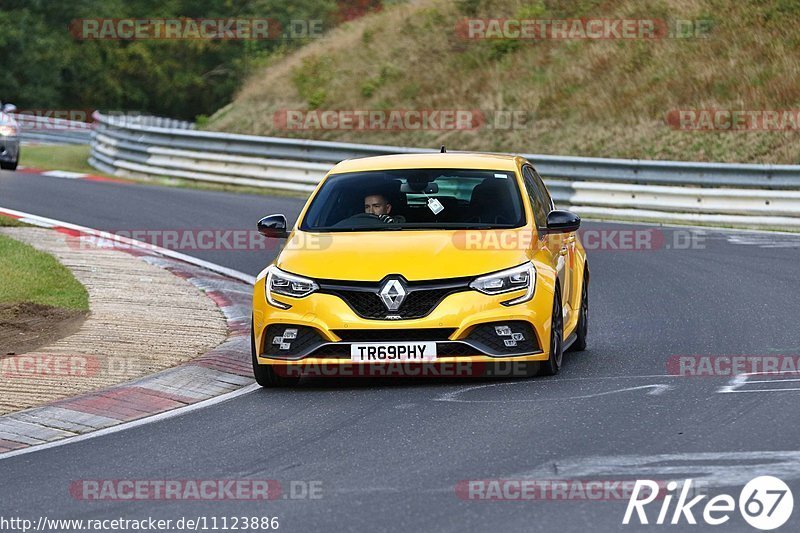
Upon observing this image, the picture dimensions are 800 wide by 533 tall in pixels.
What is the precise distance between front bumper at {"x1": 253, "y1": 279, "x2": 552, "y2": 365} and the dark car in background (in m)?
19.0

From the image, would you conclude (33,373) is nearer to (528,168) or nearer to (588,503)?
(528,168)

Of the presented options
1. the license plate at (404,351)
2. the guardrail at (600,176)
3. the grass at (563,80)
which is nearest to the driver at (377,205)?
the license plate at (404,351)

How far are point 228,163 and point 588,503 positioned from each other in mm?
24363

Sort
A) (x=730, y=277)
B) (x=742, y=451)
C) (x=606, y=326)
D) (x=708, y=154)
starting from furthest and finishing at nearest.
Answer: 1. (x=708, y=154)
2. (x=730, y=277)
3. (x=606, y=326)
4. (x=742, y=451)

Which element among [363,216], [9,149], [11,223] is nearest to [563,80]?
[9,149]

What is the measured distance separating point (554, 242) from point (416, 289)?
1.75 metres

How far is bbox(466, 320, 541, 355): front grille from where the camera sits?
33.2 feet

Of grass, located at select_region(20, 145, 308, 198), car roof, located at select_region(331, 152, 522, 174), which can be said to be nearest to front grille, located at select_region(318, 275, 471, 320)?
car roof, located at select_region(331, 152, 522, 174)

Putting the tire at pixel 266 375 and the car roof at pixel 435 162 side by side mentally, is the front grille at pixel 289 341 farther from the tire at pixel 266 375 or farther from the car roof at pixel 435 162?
the car roof at pixel 435 162

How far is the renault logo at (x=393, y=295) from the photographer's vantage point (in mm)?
10086

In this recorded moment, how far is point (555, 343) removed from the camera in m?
10.6

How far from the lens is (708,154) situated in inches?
1127

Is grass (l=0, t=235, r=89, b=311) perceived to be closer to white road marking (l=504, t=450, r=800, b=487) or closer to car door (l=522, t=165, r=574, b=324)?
car door (l=522, t=165, r=574, b=324)

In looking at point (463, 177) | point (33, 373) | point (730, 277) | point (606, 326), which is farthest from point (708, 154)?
point (33, 373)
